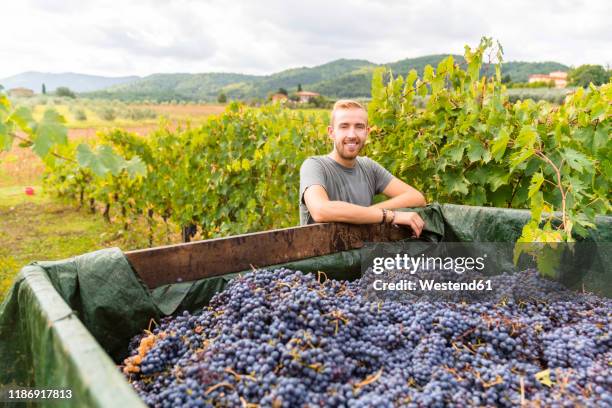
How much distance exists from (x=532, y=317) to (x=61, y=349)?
1821 mm

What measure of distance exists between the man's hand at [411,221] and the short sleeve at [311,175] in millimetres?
580

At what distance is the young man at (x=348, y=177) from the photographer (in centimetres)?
313

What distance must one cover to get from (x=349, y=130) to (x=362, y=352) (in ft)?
6.39

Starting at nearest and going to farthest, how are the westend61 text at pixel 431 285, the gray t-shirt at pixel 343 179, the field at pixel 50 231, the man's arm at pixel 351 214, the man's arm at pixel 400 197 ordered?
the westend61 text at pixel 431 285, the man's arm at pixel 351 214, the man's arm at pixel 400 197, the gray t-shirt at pixel 343 179, the field at pixel 50 231

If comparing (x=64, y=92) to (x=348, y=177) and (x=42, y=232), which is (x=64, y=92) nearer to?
(x=42, y=232)

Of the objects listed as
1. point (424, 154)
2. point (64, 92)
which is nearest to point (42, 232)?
point (424, 154)

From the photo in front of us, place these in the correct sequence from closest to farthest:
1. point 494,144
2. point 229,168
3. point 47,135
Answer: point 47,135
point 494,144
point 229,168

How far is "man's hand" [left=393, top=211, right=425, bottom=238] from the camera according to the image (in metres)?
2.80

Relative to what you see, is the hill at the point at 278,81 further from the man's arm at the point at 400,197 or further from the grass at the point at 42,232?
the man's arm at the point at 400,197

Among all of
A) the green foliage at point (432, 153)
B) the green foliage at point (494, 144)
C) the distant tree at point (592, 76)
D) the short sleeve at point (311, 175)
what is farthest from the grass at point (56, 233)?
the distant tree at point (592, 76)

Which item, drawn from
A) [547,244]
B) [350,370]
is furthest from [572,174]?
[350,370]

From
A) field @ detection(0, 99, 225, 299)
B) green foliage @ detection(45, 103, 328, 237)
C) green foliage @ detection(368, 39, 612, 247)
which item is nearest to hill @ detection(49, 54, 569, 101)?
field @ detection(0, 99, 225, 299)

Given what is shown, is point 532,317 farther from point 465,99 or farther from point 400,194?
point 465,99

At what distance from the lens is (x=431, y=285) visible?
7.61ft
